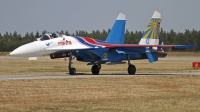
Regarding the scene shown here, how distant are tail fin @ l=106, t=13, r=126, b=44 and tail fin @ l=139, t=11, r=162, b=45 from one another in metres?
1.77

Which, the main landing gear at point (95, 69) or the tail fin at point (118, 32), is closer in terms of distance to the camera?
the main landing gear at point (95, 69)

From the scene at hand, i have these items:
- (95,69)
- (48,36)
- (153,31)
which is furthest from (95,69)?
(153,31)

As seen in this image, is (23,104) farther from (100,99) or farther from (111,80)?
(111,80)

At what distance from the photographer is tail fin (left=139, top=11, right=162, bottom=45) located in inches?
1528

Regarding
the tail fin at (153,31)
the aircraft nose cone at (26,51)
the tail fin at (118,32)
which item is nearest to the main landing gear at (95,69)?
the tail fin at (118,32)

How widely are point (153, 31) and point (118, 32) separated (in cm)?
258

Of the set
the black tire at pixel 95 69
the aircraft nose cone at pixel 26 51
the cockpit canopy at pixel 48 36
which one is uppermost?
the cockpit canopy at pixel 48 36

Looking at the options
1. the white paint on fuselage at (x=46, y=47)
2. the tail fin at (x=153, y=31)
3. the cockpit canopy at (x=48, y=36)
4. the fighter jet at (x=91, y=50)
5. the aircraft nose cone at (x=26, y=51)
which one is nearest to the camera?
the aircraft nose cone at (x=26, y=51)

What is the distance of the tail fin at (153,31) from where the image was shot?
38.8 metres

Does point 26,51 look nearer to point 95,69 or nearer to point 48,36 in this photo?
point 48,36

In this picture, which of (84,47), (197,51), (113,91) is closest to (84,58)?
(84,47)

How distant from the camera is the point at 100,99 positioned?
20.1m

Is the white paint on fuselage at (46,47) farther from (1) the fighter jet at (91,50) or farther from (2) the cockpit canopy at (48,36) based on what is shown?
(2) the cockpit canopy at (48,36)

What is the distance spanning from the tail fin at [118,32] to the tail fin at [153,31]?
1771 mm
